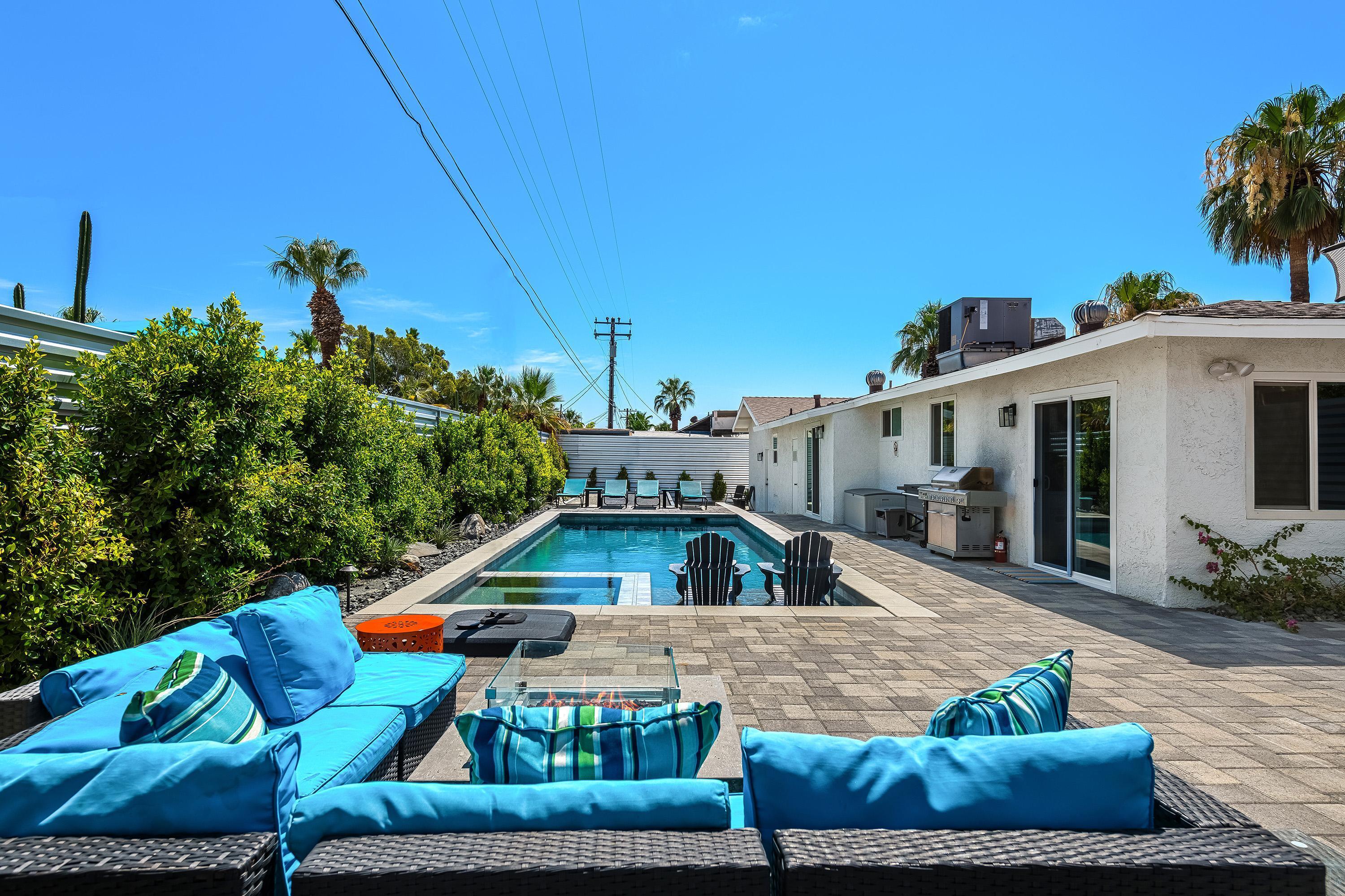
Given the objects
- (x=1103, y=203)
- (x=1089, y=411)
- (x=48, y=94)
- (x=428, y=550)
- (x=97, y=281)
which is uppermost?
(x=1103, y=203)

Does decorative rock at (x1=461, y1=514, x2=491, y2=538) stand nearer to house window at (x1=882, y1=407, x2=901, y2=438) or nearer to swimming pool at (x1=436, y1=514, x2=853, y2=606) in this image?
swimming pool at (x1=436, y1=514, x2=853, y2=606)

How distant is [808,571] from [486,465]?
24.8 ft

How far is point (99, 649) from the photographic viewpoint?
356 cm

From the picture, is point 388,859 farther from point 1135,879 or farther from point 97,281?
point 97,281

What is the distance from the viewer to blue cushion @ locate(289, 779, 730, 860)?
121cm

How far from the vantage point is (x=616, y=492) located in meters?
19.2

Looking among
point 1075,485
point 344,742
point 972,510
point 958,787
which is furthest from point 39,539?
point 972,510

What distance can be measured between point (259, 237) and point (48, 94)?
7889 millimetres

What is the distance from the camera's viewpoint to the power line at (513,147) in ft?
25.7

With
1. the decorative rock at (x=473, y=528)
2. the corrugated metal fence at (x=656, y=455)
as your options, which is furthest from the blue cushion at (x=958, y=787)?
the corrugated metal fence at (x=656, y=455)

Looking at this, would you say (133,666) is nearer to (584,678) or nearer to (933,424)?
(584,678)

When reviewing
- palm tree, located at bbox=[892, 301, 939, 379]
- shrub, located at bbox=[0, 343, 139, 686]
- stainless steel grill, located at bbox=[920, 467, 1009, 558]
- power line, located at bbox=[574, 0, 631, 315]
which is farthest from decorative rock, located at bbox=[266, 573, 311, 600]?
palm tree, located at bbox=[892, 301, 939, 379]

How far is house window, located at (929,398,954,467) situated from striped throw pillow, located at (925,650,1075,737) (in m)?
8.97

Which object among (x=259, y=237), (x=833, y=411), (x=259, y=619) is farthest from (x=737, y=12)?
(x=259, y=237)
